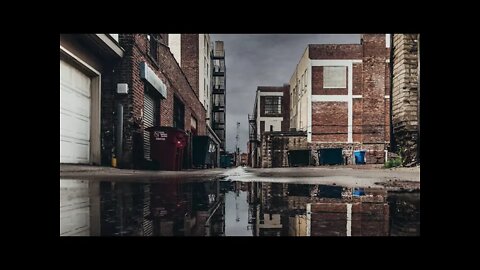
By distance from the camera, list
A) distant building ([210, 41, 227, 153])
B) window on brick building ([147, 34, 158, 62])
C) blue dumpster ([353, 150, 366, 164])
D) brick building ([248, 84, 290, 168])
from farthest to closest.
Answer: distant building ([210, 41, 227, 153]) → brick building ([248, 84, 290, 168]) → blue dumpster ([353, 150, 366, 164]) → window on brick building ([147, 34, 158, 62])

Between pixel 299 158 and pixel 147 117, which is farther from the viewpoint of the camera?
pixel 299 158

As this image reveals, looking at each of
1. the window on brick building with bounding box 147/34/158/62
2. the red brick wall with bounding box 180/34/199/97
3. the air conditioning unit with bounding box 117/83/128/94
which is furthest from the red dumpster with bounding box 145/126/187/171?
the red brick wall with bounding box 180/34/199/97

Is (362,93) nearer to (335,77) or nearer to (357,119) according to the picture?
(357,119)

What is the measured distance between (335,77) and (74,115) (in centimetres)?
1609

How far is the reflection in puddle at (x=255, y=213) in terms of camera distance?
8.12 feet

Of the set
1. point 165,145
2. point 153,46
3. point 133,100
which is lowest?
point 165,145

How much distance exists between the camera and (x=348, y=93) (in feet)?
64.1

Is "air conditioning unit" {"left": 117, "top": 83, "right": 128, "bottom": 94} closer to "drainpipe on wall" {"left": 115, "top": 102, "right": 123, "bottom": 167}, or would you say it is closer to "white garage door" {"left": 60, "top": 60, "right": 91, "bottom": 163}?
"drainpipe on wall" {"left": 115, "top": 102, "right": 123, "bottom": 167}

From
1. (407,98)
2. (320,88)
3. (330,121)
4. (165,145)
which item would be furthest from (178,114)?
(330,121)

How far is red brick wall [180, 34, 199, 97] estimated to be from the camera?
18922mm

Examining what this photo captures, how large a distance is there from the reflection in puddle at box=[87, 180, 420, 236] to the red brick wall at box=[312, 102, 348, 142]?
15.4 metres
